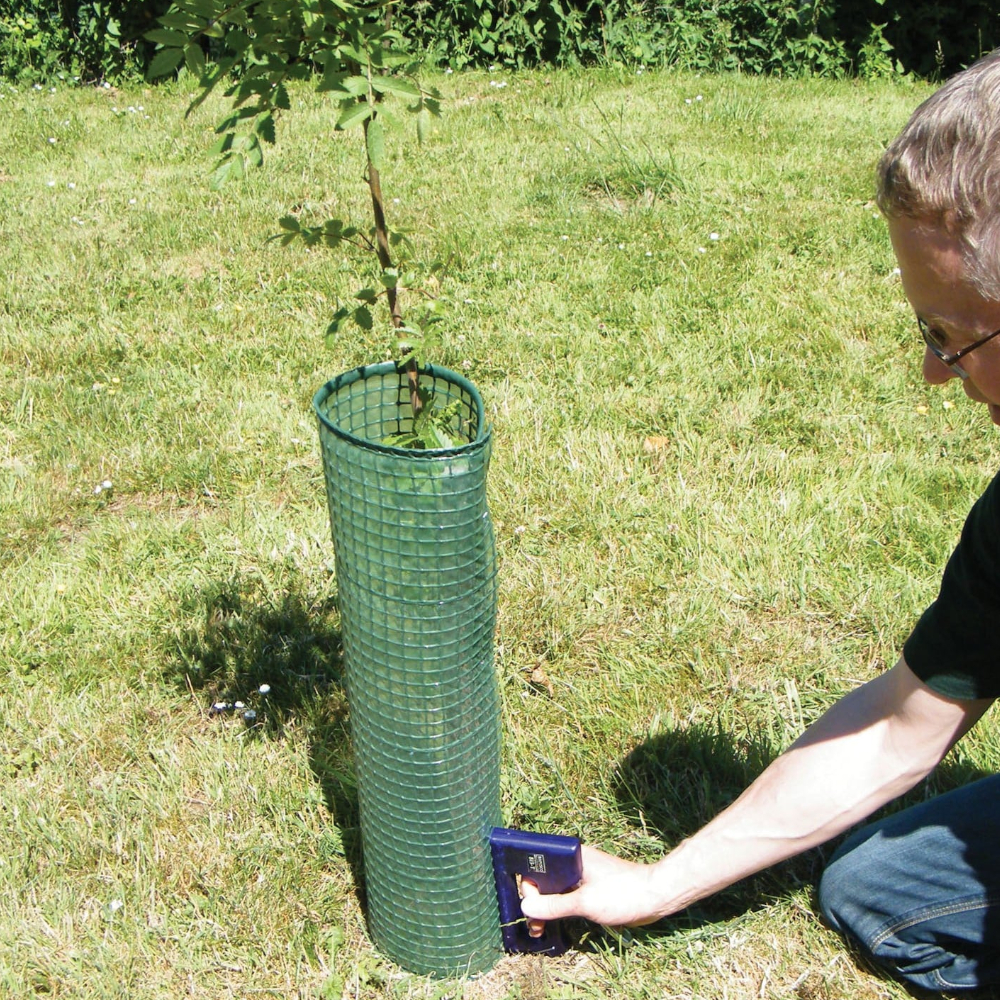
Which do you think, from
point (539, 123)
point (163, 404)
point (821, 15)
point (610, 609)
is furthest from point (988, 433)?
point (821, 15)

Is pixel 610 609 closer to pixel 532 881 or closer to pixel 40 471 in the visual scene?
pixel 532 881

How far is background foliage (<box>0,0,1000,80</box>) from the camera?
7.67 meters

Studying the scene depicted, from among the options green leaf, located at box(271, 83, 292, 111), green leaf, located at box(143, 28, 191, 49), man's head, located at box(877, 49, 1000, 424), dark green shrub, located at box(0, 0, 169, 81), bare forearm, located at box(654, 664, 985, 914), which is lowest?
bare forearm, located at box(654, 664, 985, 914)

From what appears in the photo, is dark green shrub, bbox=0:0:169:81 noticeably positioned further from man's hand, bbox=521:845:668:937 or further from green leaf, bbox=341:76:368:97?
man's hand, bbox=521:845:668:937

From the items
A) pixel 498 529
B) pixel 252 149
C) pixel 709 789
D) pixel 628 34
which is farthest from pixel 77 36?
pixel 709 789

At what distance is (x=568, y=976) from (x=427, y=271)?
4.51 feet

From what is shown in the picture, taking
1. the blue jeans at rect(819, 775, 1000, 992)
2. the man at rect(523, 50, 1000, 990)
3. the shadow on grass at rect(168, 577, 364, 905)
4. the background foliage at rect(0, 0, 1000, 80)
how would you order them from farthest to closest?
1. the background foliage at rect(0, 0, 1000, 80)
2. the shadow on grass at rect(168, 577, 364, 905)
3. the blue jeans at rect(819, 775, 1000, 992)
4. the man at rect(523, 50, 1000, 990)

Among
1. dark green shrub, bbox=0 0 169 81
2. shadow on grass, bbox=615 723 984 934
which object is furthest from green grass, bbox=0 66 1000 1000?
dark green shrub, bbox=0 0 169 81

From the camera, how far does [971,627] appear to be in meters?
1.84

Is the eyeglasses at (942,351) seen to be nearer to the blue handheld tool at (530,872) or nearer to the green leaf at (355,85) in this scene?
the green leaf at (355,85)

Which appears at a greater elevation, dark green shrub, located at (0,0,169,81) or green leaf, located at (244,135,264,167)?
green leaf, located at (244,135,264,167)

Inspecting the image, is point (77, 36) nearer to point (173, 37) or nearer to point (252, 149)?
point (173, 37)

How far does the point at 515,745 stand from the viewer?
2.62 metres

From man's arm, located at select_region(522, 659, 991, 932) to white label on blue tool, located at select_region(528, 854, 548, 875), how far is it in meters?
0.06
